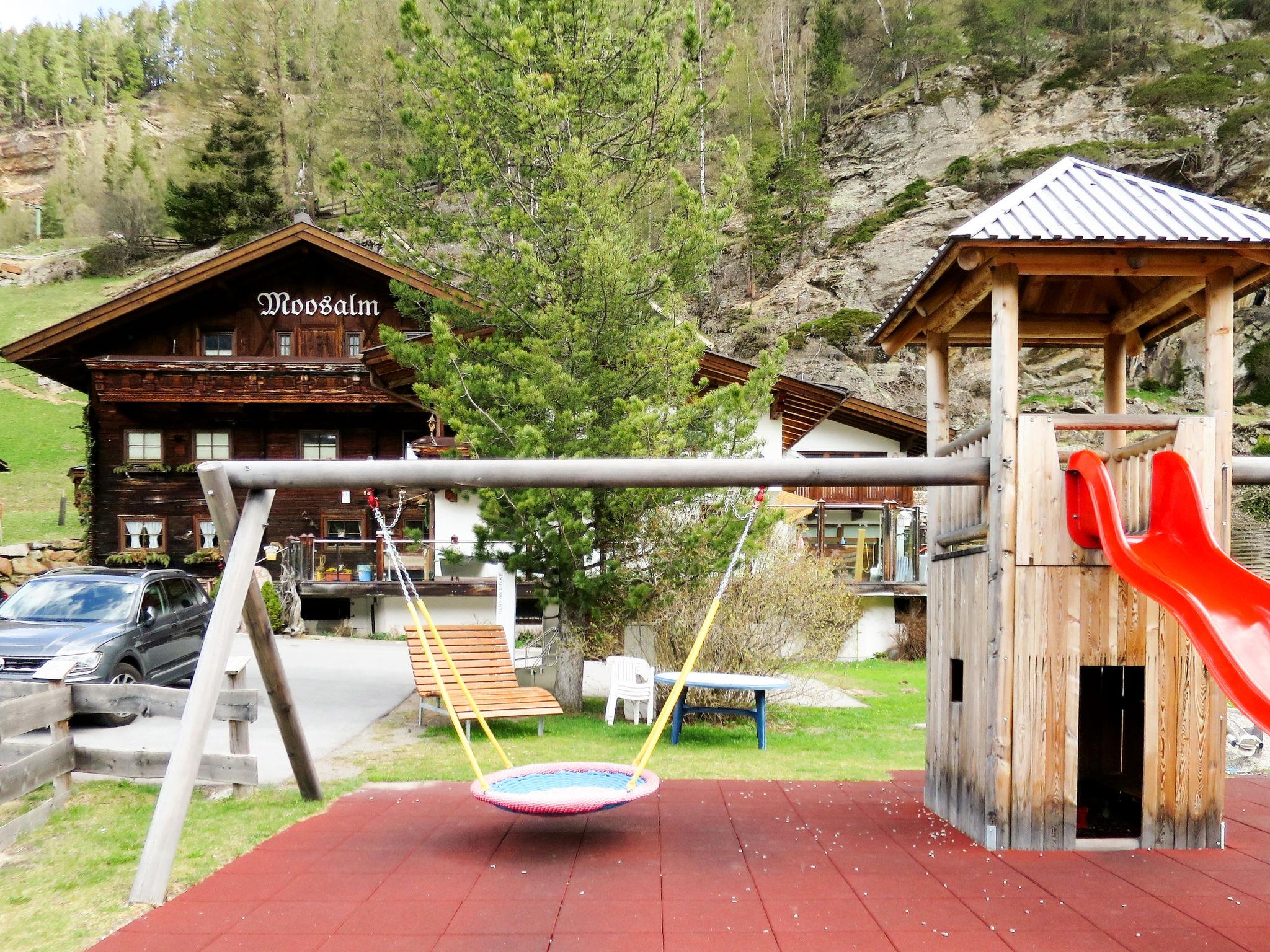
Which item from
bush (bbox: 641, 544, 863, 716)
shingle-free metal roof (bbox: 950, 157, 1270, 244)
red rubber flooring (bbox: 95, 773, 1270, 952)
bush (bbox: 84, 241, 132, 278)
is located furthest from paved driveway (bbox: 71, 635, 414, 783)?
bush (bbox: 84, 241, 132, 278)

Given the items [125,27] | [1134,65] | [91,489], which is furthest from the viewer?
[125,27]

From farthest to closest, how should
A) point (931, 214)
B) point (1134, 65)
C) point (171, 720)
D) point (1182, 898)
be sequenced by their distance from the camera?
point (1134, 65), point (931, 214), point (171, 720), point (1182, 898)

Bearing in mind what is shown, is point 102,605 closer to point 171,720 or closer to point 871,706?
point 171,720

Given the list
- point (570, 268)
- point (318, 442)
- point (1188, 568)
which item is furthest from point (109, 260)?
point (1188, 568)

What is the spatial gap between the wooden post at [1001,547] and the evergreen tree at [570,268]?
582 cm

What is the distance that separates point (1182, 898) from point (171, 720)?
10.2m

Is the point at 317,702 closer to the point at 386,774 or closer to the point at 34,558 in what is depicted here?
the point at 386,774

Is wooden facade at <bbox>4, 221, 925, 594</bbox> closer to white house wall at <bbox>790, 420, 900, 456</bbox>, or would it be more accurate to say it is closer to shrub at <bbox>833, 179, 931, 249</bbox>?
white house wall at <bbox>790, 420, 900, 456</bbox>

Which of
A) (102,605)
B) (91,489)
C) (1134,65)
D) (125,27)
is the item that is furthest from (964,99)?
(125,27)

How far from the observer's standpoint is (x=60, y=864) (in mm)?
6234

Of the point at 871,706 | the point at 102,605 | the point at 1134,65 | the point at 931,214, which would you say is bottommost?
the point at 871,706

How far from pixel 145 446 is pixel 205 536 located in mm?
2759

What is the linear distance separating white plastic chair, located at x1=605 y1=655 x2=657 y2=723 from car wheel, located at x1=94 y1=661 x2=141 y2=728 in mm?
5312

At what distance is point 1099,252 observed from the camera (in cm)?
649
